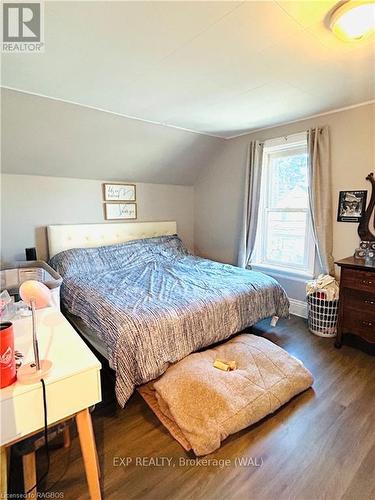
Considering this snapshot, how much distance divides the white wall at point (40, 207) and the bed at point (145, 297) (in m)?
0.16

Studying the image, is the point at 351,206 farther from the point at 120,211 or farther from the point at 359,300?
the point at 120,211

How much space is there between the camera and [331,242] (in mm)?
2980

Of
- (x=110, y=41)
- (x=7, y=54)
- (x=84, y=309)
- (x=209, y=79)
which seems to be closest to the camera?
(x=110, y=41)

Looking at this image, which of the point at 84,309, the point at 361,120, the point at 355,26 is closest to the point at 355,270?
the point at 361,120

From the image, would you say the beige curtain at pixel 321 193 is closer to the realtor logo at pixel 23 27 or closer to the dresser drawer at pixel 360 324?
the dresser drawer at pixel 360 324

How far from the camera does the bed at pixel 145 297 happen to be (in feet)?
5.89

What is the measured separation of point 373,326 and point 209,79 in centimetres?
253

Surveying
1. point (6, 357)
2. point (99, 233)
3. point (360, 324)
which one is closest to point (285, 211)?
point (360, 324)

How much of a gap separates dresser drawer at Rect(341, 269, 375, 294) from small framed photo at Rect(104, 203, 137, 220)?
2.83m

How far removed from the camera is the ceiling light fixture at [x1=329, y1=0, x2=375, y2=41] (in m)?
1.35

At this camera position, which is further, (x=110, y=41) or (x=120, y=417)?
(x=120, y=417)

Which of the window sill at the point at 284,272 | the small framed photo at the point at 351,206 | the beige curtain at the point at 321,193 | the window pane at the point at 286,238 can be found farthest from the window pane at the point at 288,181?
the window sill at the point at 284,272

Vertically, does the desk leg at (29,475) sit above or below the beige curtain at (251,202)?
below

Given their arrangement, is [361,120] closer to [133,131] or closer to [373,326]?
[373,326]
